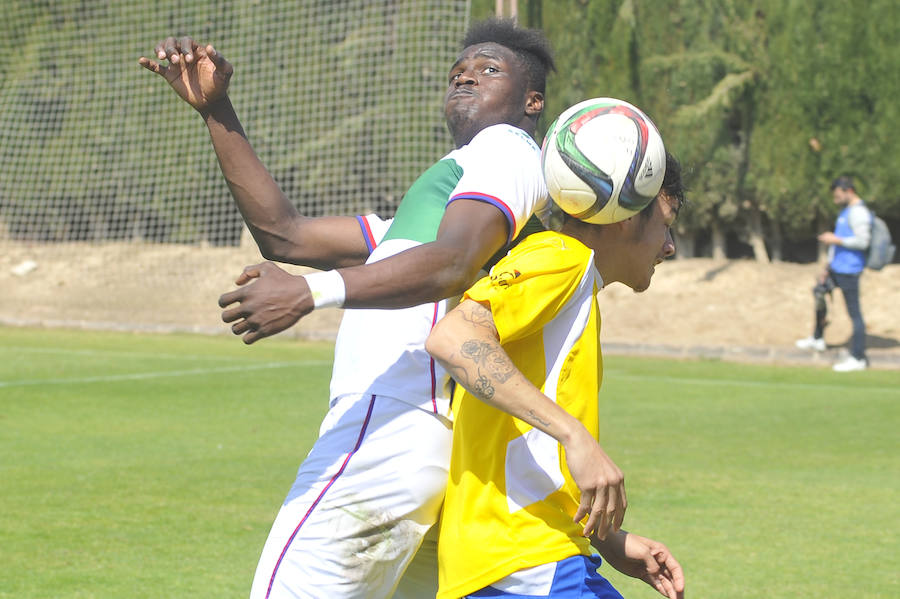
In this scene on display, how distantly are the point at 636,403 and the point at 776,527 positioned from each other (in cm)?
499

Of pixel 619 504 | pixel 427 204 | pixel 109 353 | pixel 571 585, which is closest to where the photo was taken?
pixel 619 504

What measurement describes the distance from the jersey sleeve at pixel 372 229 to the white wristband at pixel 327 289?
1.12 meters

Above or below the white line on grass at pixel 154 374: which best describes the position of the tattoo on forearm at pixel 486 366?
above

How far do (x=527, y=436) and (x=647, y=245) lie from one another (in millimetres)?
631

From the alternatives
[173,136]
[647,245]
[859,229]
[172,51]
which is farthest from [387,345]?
[173,136]

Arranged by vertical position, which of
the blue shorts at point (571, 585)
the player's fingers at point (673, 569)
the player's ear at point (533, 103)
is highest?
the player's ear at point (533, 103)

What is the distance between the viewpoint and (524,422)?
9.45 ft

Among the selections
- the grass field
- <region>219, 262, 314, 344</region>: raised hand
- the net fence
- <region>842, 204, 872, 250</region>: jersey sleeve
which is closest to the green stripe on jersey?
<region>219, 262, 314, 344</region>: raised hand

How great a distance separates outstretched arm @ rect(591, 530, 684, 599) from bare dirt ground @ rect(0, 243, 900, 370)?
1297cm

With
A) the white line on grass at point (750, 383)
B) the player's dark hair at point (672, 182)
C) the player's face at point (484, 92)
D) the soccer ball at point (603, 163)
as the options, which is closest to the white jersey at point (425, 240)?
the soccer ball at point (603, 163)

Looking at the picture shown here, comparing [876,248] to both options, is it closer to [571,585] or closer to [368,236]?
[368,236]

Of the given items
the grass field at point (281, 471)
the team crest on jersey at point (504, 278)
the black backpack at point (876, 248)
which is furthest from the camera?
the black backpack at point (876, 248)

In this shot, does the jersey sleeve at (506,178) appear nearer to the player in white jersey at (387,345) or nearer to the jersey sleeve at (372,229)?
the player in white jersey at (387,345)

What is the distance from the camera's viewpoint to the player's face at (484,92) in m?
3.78
